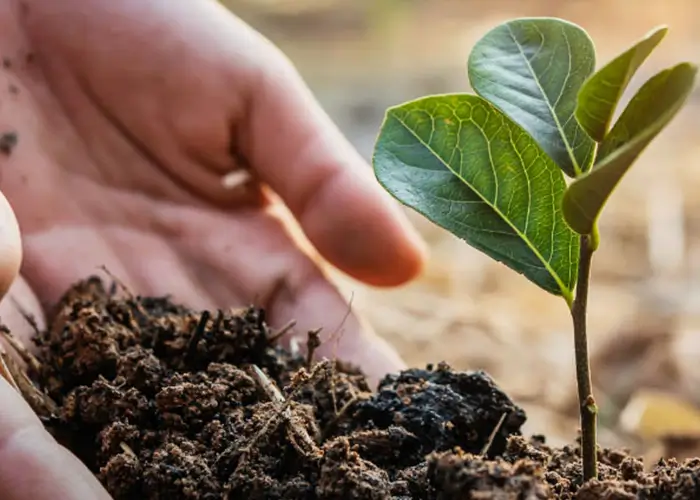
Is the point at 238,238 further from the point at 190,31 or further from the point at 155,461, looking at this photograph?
the point at 155,461

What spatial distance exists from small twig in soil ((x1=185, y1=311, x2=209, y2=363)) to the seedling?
0.28m

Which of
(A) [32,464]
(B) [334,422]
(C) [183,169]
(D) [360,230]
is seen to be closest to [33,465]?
(A) [32,464]

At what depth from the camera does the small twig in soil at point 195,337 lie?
94cm

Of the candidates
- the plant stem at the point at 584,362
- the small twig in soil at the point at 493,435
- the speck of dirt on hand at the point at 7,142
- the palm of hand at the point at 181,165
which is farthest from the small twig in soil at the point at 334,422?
the speck of dirt on hand at the point at 7,142

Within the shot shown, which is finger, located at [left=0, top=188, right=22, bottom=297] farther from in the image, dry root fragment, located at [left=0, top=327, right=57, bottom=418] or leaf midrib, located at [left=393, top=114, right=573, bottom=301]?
leaf midrib, located at [left=393, top=114, right=573, bottom=301]

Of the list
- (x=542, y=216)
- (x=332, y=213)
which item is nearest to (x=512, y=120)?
(x=542, y=216)

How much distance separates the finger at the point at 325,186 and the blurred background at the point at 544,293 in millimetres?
128

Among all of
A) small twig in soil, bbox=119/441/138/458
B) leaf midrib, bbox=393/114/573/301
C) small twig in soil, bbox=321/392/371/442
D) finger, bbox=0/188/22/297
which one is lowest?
small twig in soil, bbox=119/441/138/458

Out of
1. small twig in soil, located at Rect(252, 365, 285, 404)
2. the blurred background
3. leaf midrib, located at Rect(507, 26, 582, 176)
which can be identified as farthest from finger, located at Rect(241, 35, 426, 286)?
leaf midrib, located at Rect(507, 26, 582, 176)

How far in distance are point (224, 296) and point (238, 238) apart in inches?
4.9

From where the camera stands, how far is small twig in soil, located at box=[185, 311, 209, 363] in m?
0.94

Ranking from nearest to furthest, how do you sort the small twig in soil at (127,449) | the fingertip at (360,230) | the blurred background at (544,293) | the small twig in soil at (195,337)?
1. the small twig in soil at (127,449)
2. the small twig in soil at (195,337)
3. the fingertip at (360,230)
4. the blurred background at (544,293)

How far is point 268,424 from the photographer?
0.80 m

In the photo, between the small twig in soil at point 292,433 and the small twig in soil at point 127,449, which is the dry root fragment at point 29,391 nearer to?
the small twig in soil at point 127,449
